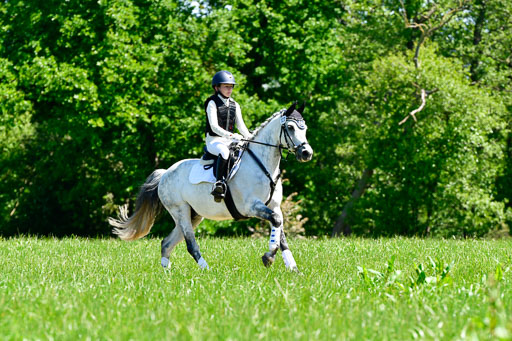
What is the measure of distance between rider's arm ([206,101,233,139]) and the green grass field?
2025 millimetres

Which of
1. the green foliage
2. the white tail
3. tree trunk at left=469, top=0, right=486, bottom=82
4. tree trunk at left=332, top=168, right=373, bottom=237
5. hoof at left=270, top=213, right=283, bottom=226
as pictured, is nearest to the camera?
hoof at left=270, top=213, right=283, bottom=226

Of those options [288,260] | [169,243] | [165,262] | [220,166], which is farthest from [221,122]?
[165,262]

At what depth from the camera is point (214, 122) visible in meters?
9.53

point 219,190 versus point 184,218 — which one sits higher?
point 219,190

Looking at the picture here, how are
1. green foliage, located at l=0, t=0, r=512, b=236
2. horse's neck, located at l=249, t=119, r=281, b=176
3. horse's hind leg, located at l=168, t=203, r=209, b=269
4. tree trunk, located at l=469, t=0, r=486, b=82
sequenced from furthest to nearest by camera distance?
tree trunk, located at l=469, t=0, r=486, b=82 → green foliage, located at l=0, t=0, r=512, b=236 → horse's hind leg, located at l=168, t=203, r=209, b=269 → horse's neck, located at l=249, t=119, r=281, b=176

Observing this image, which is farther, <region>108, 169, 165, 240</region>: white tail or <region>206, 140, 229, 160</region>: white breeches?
<region>108, 169, 165, 240</region>: white tail

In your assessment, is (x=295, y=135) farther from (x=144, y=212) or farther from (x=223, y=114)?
(x=144, y=212)

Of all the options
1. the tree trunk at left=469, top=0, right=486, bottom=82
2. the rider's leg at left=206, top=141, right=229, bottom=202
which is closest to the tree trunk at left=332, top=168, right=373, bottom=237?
the tree trunk at left=469, top=0, right=486, bottom=82

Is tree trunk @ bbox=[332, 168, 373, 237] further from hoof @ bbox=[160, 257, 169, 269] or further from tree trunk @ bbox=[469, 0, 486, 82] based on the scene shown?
hoof @ bbox=[160, 257, 169, 269]

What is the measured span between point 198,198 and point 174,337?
553 centimetres

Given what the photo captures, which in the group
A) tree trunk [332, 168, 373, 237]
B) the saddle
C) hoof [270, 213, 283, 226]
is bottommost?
tree trunk [332, 168, 373, 237]

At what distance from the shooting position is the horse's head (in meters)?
8.62

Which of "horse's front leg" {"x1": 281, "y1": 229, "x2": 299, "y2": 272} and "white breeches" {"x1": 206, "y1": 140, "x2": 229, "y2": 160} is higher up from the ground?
"white breeches" {"x1": 206, "y1": 140, "x2": 229, "y2": 160}

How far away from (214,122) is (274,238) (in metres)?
2.10
